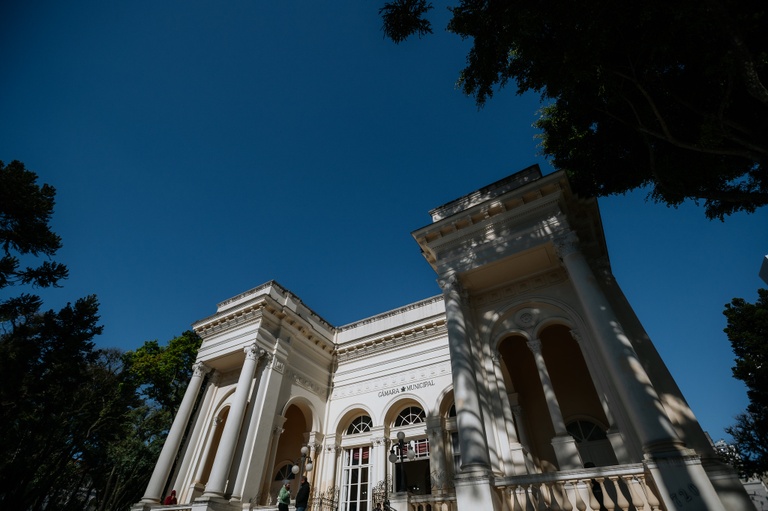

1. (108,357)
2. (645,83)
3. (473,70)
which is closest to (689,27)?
(645,83)

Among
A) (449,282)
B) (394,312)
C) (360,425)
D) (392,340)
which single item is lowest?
(360,425)

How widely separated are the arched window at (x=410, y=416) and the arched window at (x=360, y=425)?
1367 millimetres

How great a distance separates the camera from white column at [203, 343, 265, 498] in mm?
10495

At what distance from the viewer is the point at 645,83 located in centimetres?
714

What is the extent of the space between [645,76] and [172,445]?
1799cm

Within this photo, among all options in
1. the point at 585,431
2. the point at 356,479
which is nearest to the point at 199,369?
the point at 356,479

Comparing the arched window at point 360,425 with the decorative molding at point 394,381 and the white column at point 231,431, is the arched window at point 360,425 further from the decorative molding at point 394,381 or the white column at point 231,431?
the white column at point 231,431

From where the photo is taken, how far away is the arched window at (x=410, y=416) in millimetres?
13344

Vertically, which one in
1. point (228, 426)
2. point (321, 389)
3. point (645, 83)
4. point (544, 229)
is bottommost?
point (228, 426)

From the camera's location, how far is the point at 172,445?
1272 centimetres

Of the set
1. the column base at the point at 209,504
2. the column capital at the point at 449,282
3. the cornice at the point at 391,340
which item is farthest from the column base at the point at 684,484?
the column base at the point at 209,504

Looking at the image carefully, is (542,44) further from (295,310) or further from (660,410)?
(295,310)

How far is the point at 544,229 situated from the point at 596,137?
8.59ft

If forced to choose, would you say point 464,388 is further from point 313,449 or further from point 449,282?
point 313,449
